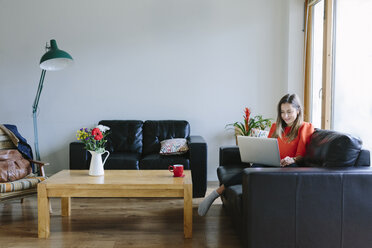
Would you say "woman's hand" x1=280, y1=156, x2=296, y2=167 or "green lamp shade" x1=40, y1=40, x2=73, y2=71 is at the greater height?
"green lamp shade" x1=40, y1=40, x2=73, y2=71

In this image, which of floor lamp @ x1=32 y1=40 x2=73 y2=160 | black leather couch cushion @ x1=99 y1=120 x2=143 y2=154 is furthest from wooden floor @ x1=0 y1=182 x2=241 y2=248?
floor lamp @ x1=32 y1=40 x2=73 y2=160

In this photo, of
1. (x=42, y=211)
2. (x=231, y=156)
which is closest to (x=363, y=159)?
(x=231, y=156)

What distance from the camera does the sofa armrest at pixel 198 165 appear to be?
378 centimetres

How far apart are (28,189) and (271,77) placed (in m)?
3.25

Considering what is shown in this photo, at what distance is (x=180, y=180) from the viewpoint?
2.79 m

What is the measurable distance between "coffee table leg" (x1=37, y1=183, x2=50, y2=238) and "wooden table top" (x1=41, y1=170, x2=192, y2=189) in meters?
0.06

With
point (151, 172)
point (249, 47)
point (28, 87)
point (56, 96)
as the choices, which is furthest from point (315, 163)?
point (28, 87)

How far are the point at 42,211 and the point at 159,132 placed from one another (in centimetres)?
195

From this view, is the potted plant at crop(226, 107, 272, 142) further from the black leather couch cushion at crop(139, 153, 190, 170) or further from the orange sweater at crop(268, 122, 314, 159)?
the orange sweater at crop(268, 122, 314, 159)

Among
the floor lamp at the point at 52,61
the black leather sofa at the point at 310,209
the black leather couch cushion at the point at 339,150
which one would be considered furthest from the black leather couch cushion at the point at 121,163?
the black leather couch cushion at the point at 339,150

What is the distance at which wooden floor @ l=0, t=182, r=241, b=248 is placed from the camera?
2568 millimetres

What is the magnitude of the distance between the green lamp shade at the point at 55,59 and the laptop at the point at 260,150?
211 centimetres

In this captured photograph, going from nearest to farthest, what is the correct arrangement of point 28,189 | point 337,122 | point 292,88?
point 28,189 < point 337,122 < point 292,88

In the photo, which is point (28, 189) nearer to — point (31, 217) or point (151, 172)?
point (31, 217)
